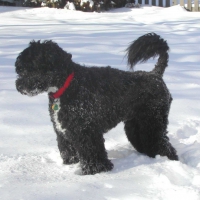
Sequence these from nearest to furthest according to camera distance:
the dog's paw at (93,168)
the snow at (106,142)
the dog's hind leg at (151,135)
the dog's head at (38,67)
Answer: the snow at (106,142)
the dog's head at (38,67)
the dog's paw at (93,168)
the dog's hind leg at (151,135)

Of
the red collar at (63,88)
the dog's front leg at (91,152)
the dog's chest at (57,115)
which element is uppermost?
the red collar at (63,88)

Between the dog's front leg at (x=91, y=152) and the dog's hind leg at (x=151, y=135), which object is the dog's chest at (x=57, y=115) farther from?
the dog's hind leg at (x=151, y=135)

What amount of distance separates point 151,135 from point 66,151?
855mm

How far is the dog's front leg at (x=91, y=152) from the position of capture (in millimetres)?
3258

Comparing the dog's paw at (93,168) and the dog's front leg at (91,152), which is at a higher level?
the dog's front leg at (91,152)

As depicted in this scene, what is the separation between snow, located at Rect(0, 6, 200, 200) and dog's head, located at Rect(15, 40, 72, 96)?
74cm

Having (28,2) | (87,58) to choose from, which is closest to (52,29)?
(87,58)

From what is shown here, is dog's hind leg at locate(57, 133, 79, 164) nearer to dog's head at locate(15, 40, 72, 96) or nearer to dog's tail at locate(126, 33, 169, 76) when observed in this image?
dog's head at locate(15, 40, 72, 96)

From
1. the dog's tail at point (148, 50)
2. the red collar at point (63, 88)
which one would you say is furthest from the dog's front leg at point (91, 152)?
the dog's tail at point (148, 50)

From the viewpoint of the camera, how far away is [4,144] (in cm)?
385

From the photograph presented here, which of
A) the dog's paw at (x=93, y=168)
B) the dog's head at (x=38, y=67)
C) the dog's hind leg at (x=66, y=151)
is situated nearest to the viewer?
the dog's head at (x=38, y=67)

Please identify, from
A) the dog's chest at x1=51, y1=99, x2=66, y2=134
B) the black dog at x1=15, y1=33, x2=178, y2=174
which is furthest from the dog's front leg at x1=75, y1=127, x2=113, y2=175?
the dog's chest at x1=51, y1=99, x2=66, y2=134

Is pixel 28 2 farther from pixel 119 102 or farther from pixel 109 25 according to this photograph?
pixel 119 102

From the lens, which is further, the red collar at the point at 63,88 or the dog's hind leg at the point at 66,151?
the dog's hind leg at the point at 66,151
